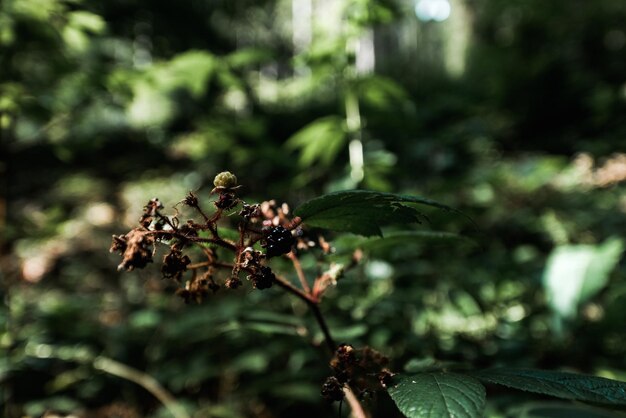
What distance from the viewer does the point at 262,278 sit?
54cm

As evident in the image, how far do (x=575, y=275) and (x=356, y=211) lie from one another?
1388 millimetres

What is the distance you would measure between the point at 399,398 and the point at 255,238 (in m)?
0.28

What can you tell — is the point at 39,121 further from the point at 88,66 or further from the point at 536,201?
the point at 536,201

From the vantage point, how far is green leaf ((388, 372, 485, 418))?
18.3 inches

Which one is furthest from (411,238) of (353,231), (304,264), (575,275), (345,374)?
(575,275)

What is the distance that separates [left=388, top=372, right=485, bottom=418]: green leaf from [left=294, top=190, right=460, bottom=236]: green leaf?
0.68ft

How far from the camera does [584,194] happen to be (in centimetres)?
271

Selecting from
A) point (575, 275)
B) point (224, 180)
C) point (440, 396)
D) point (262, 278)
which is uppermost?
point (575, 275)

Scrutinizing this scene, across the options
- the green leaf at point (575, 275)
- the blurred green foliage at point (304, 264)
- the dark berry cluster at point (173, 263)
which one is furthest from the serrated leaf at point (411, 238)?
the green leaf at point (575, 275)

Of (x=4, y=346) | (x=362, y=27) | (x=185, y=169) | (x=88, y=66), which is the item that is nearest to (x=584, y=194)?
(x=362, y=27)

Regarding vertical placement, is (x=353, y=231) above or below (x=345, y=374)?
above

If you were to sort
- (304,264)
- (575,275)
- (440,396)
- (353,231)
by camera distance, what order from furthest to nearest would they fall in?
(575,275) → (304,264) → (353,231) → (440,396)

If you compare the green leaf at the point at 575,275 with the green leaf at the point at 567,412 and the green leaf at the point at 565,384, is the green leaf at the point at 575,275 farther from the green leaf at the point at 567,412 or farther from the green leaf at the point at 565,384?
the green leaf at the point at 565,384

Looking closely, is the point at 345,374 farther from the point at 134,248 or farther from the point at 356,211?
the point at 134,248
